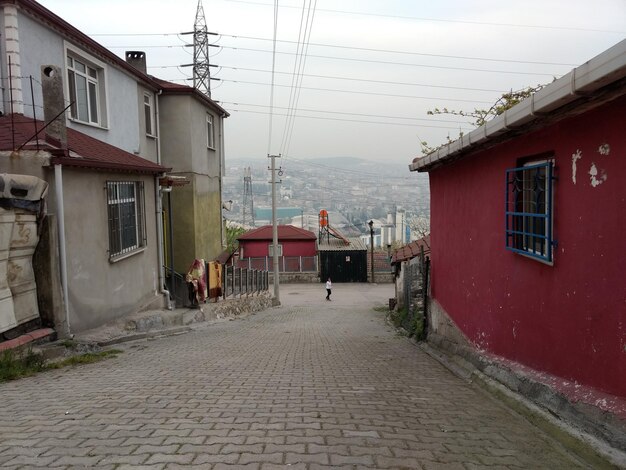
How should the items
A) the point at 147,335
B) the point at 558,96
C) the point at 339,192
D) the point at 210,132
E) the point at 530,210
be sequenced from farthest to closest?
the point at 339,192 < the point at 210,132 < the point at 147,335 < the point at 530,210 < the point at 558,96

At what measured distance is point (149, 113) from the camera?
645 inches

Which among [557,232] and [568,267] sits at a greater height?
[557,232]

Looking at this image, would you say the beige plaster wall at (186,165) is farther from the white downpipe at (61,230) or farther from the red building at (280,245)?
the red building at (280,245)

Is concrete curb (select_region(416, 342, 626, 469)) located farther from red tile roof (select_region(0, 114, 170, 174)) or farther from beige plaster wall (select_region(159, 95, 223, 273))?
beige plaster wall (select_region(159, 95, 223, 273))

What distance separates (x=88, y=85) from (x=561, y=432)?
39.3 ft

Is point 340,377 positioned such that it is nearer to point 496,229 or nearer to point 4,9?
point 496,229

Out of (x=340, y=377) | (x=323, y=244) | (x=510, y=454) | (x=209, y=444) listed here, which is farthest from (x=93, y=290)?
(x=323, y=244)

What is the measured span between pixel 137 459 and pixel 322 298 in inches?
1094

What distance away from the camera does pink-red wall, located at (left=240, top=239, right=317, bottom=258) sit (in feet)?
136

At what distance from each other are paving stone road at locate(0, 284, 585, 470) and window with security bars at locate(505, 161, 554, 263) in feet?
5.47

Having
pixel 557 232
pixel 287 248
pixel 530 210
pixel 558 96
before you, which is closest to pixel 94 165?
pixel 530 210

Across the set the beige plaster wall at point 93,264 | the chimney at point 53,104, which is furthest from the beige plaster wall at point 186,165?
the chimney at point 53,104

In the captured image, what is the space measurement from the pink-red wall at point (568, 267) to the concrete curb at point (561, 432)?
0.38m

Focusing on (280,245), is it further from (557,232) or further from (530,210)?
(557,232)
